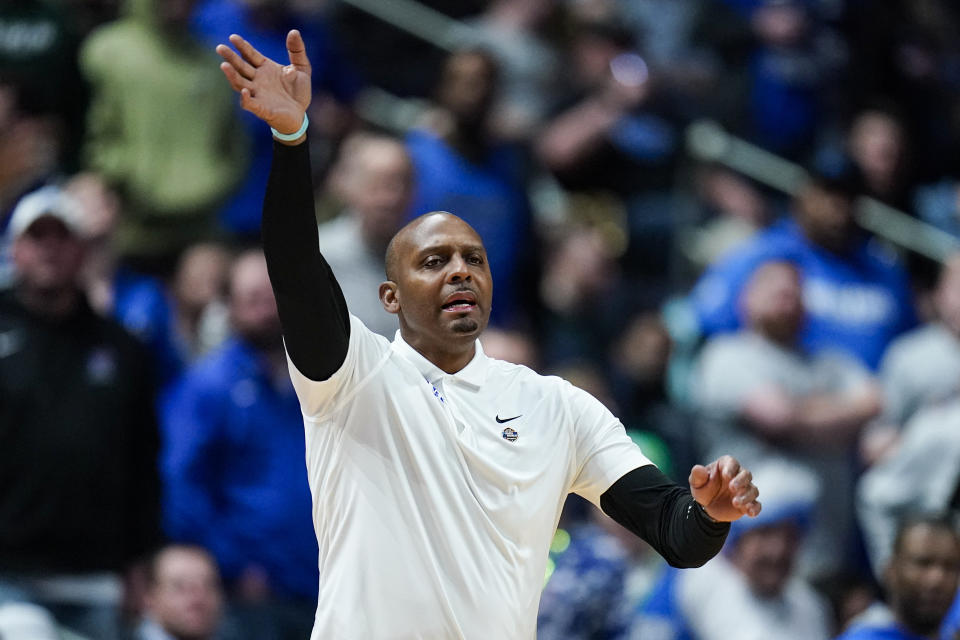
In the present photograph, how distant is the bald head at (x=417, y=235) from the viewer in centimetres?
398

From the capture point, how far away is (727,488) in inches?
145

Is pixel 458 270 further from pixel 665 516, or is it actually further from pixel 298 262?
pixel 665 516

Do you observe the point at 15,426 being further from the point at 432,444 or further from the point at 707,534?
the point at 707,534

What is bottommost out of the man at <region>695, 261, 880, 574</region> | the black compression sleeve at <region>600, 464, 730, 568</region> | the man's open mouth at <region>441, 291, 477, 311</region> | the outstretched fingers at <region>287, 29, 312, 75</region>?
the black compression sleeve at <region>600, 464, 730, 568</region>

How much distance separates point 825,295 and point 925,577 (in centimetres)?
261

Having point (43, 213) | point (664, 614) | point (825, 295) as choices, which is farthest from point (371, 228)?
point (825, 295)

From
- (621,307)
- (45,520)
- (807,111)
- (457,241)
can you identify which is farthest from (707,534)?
(807,111)

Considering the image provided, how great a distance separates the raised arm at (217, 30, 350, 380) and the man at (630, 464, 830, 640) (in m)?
3.80

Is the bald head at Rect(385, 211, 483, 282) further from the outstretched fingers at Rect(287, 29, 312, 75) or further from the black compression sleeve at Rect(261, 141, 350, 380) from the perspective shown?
the outstretched fingers at Rect(287, 29, 312, 75)

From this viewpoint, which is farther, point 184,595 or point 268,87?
point 184,595

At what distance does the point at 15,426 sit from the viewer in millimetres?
6254

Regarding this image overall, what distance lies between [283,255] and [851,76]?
809 centimetres

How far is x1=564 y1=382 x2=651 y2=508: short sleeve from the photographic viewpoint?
409 centimetres

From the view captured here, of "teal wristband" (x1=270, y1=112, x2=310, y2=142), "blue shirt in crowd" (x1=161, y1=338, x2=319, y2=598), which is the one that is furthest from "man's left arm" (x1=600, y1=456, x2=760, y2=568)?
"blue shirt in crowd" (x1=161, y1=338, x2=319, y2=598)
